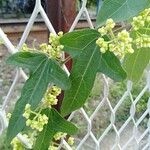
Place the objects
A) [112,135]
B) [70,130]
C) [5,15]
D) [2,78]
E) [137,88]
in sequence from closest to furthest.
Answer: [70,130], [112,135], [137,88], [2,78], [5,15]

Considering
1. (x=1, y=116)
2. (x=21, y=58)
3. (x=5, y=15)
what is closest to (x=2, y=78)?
(x=5, y=15)

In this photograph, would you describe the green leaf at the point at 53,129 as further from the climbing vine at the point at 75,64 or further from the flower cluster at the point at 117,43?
the flower cluster at the point at 117,43

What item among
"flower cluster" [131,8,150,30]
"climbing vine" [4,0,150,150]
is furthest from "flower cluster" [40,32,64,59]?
"flower cluster" [131,8,150,30]

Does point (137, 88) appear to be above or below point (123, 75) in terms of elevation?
below

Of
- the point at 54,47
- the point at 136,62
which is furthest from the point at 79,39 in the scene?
the point at 136,62

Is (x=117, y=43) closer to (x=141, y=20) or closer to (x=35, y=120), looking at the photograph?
(x=141, y=20)

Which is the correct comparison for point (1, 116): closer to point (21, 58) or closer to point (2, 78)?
point (21, 58)

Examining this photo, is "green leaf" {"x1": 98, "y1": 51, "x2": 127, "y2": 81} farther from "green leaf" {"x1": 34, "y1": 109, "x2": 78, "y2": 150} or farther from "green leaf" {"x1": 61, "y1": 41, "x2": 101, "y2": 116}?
"green leaf" {"x1": 34, "y1": 109, "x2": 78, "y2": 150}
